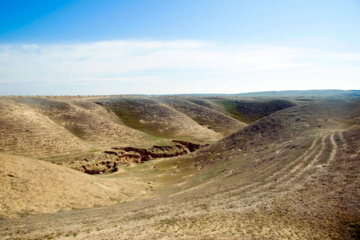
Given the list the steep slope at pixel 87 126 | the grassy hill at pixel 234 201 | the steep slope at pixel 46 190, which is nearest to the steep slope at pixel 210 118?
the steep slope at pixel 87 126

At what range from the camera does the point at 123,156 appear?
45.9 meters

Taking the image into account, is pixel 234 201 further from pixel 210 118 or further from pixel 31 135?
pixel 210 118

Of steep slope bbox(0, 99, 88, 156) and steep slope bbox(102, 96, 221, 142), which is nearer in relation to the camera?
steep slope bbox(0, 99, 88, 156)

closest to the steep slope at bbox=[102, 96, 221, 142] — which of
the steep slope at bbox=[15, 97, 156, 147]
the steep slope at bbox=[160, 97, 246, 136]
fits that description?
the steep slope at bbox=[160, 97, 246, 136]

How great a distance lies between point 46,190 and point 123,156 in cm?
2375

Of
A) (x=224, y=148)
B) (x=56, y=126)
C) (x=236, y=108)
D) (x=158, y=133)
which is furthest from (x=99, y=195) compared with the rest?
(x=236, y=108)

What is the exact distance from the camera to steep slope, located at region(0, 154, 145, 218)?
19438 mm

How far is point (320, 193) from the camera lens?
1628cm

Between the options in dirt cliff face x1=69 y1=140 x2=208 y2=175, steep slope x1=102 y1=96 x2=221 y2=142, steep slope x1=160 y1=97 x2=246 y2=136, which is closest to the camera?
dirt cliff face x1=69 y1=140 x2=208 y2=175

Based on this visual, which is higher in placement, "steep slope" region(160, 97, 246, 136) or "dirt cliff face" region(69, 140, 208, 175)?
"steep slope" region(160, 97, 246, 136)

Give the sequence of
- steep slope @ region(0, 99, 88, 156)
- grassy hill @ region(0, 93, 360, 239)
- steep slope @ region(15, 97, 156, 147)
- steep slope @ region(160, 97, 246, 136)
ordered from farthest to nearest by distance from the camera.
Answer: steep slope @ region(160, 97, 246, 136)
steep slope @ region(15, 97, 156, 147)
steep slope @ region(0, 99, 88, 156)
grassy hill @ region(0, 93, 360, 239)

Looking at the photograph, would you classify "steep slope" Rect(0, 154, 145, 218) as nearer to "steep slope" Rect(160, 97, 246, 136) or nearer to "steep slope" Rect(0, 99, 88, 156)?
"steep slope" Rect(0, 99, 88, 156)

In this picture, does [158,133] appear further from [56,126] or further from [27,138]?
[27,138]

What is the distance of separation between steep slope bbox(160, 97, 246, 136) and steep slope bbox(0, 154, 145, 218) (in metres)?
54.3
